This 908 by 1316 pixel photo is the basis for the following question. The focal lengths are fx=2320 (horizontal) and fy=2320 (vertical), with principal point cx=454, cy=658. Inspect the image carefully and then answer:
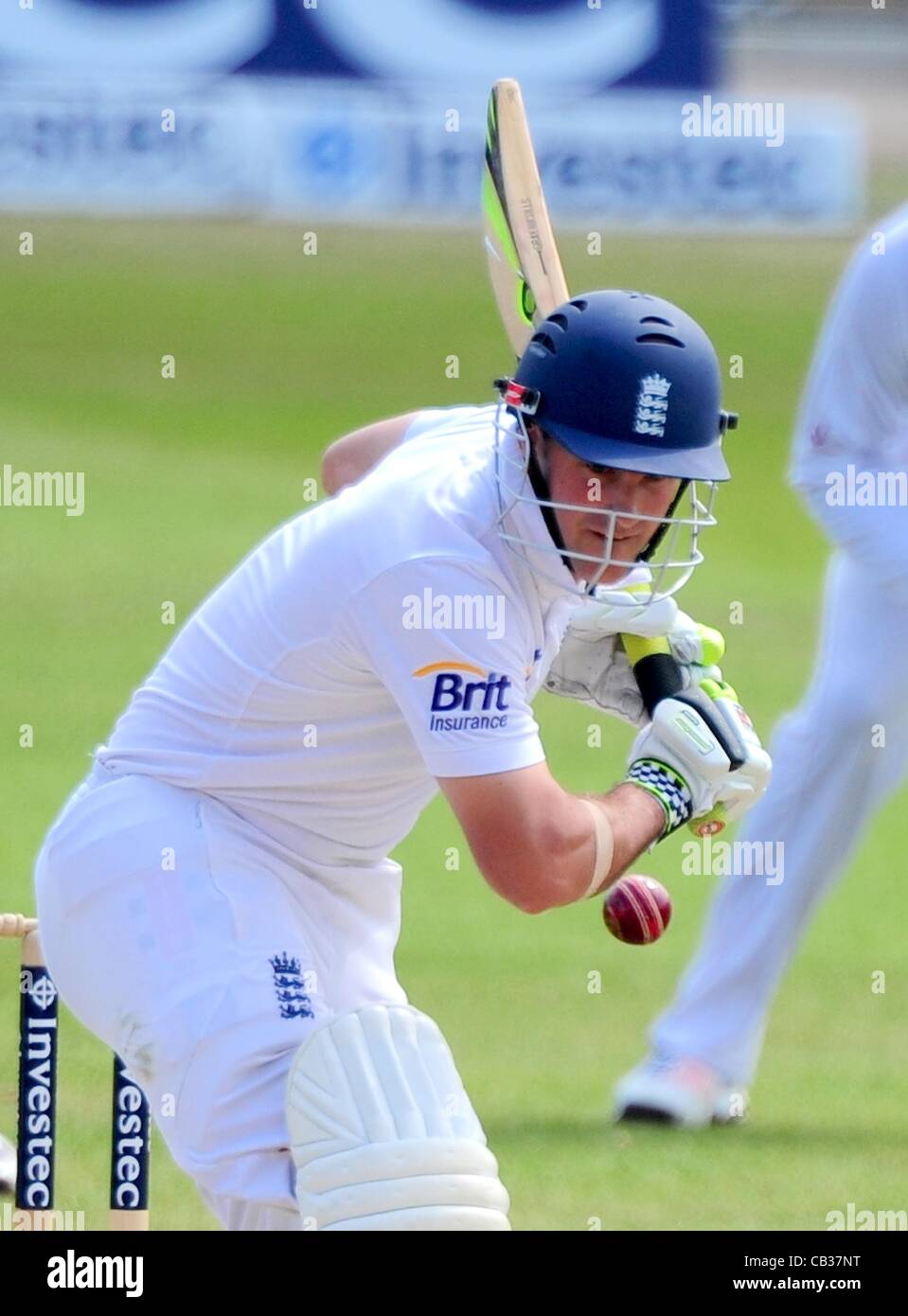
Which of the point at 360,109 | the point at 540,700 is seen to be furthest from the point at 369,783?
the point at 360,109

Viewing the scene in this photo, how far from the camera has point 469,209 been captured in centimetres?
2116

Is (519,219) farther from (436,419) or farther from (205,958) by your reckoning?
(205,958)

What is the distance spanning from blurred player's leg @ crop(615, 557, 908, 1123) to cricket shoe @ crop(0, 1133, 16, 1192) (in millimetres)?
1365

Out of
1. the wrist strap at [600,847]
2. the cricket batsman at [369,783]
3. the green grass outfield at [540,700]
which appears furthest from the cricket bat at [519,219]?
the green grass outfield at [540,700]

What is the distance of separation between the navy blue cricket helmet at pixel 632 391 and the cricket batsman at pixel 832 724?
1.68 metres

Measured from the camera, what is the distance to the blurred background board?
5.07 metres

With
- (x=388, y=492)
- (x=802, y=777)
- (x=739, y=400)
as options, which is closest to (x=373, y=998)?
(x=388, y=492)

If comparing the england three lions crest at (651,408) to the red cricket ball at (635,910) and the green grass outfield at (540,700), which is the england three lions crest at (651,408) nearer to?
the red cricket ball at (635,910)

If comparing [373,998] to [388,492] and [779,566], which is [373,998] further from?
[779,566]

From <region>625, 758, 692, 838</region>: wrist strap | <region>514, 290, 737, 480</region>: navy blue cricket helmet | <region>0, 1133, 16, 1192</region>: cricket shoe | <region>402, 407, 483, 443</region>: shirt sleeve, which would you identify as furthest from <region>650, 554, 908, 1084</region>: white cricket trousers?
<region>514, 290, 737, 480</region>: navy blue cricket helmet

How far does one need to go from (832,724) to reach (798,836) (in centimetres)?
27

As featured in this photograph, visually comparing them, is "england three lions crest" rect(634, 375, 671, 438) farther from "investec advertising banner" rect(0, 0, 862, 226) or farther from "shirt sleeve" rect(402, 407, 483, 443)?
"investec advertising banner" rect(0, 0, 862, 226)

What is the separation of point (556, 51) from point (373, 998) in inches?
706

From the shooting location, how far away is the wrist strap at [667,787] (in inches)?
139
